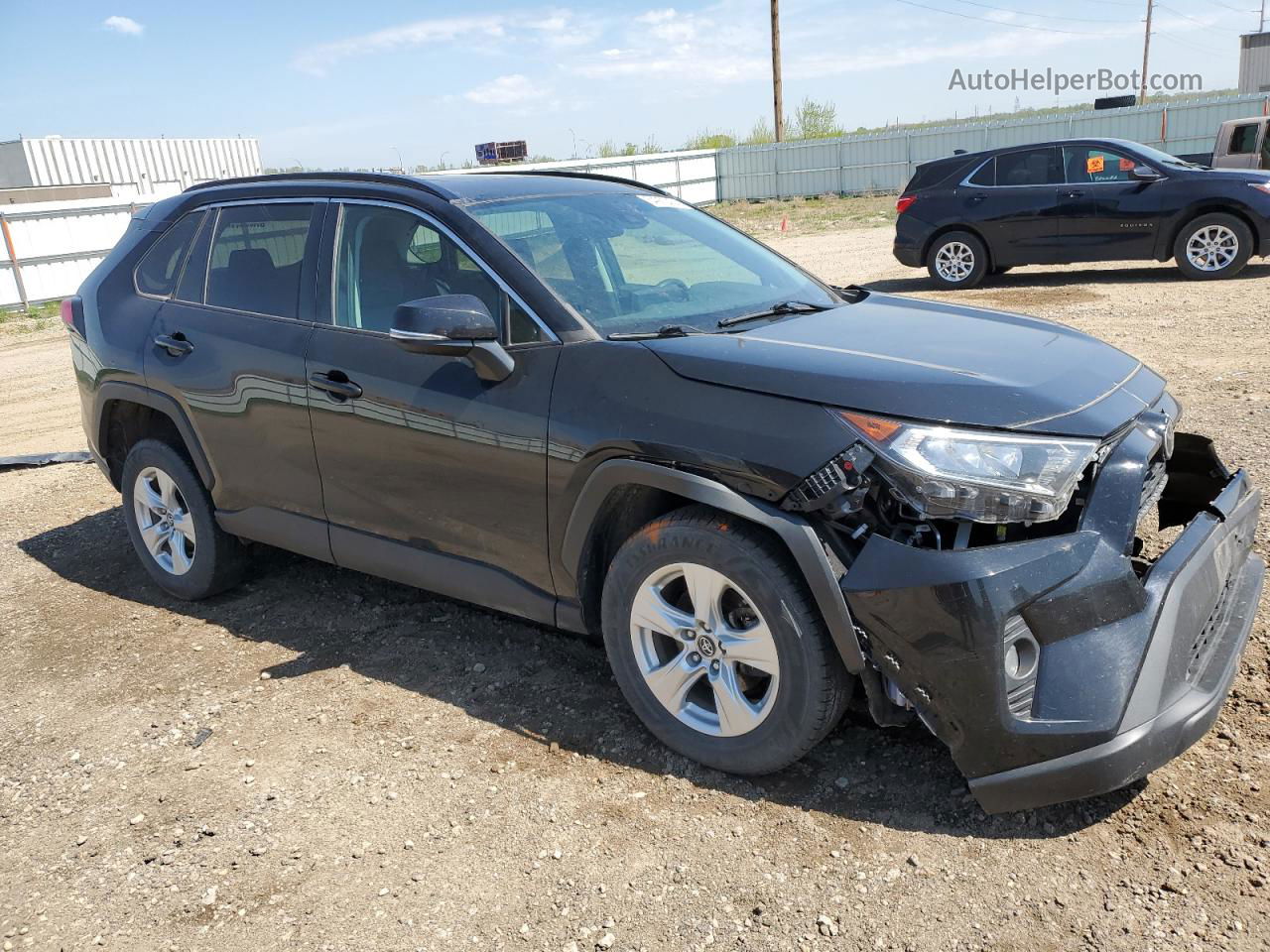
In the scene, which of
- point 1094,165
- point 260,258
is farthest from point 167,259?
point 1094,165

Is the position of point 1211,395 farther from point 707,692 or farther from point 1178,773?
point 707,692

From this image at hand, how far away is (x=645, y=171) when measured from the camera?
3134 centimetres

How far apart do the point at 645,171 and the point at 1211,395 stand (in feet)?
85.2

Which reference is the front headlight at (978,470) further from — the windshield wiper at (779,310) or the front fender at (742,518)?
the windshield wiper at (779,310)

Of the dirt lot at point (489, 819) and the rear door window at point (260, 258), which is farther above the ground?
the rear door window at point (260, 258)

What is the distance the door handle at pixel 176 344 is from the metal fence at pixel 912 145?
85.6 feet

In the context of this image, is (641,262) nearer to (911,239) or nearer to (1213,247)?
(911,239)

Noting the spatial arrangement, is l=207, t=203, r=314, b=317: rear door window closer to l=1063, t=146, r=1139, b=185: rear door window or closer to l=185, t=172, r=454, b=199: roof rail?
l=185, t=172, r=454, b=199: roof rail

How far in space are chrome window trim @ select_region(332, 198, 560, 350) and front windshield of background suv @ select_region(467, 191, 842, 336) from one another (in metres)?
0.12

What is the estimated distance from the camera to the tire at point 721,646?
2.96m

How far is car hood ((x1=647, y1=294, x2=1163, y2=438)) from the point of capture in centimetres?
285

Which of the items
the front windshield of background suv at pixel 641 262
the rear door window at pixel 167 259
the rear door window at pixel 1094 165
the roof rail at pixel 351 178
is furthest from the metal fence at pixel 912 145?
the rear door window at pixel 167 259

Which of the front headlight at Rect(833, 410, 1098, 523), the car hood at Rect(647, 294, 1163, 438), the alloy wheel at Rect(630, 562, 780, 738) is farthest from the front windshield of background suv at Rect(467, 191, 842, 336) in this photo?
the front headlight at Rect(833, 410, 1098, 523)

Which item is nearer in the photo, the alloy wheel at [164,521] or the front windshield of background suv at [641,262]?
the front windshield of background suv at [641,262]
